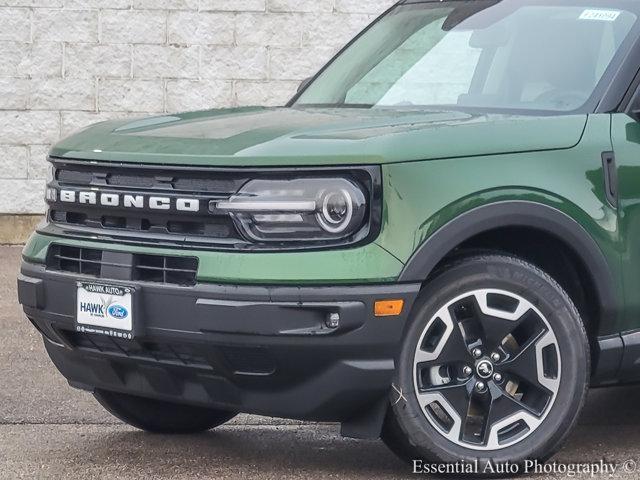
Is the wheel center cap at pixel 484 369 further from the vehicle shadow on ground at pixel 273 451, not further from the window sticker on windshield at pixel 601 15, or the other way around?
the window sticker on windshield at pixel 601 15

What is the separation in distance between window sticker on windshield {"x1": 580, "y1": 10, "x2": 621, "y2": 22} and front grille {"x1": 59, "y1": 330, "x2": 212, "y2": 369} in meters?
2.07

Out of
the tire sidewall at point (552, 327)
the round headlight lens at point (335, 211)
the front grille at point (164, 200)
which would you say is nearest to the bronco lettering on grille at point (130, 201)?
the front grille at point (164, 200)

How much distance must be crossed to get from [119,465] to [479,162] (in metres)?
1.67

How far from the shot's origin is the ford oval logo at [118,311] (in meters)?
4.58

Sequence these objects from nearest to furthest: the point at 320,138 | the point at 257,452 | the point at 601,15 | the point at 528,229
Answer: the point at 320,138
the point at 528,229
the point at 257,452
the point at 601,15

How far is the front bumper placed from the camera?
4.38m

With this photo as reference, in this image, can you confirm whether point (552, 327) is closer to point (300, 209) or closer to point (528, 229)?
point (528, 229)

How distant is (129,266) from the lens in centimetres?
461

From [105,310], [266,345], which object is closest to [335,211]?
[266,345]

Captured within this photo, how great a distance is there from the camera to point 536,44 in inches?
218

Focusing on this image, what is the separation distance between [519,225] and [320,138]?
72cm

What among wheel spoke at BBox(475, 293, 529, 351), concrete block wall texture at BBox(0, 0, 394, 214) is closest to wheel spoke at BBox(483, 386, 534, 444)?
wheel spoke at BBox(475, 293, 529, 351)

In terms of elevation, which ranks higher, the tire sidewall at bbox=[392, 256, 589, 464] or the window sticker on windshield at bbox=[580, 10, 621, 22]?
the window sticker on windshield at bbox=[580, 10, 621, 22]

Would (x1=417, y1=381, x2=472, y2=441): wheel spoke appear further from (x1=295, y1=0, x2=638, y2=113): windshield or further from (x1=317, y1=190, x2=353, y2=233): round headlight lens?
(x1=295, y1=0, x2=638, y2=113): windshield
